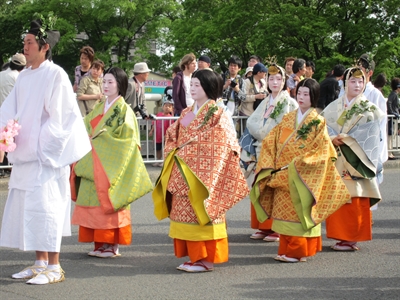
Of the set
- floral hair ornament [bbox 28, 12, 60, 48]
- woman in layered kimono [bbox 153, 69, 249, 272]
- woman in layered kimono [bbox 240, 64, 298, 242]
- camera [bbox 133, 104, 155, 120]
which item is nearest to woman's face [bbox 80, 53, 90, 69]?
camera [bbox 133, 104, 155, 120]

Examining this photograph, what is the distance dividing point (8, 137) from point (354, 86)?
12.0 feet

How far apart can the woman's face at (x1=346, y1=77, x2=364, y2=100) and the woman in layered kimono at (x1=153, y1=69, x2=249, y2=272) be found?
166cm

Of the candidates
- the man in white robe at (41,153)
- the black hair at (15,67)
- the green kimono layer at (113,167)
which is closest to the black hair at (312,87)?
the green kimono layer at (113,167)

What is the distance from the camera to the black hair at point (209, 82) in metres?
6.39

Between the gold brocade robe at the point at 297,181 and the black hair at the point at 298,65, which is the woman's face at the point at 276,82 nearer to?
the gold brocade robe at the point at 297,181

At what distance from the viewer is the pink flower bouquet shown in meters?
5.38

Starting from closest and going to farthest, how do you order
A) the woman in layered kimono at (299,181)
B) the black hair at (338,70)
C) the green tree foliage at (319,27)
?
the woman in layered kimono at (299,181)
the black hair at (338,70)
the green tree foliage at (319,27)

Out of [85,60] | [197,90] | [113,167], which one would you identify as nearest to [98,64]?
[85,60]

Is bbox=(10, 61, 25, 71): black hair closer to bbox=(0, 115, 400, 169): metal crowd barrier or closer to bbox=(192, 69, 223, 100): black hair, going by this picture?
bbox=(0, 115, 400, 169): metal crowd barrier

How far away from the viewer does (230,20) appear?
30625mm

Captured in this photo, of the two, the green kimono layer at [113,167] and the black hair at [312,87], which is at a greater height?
the black hair at [312,87]

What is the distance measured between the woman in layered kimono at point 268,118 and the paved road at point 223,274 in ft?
0.72

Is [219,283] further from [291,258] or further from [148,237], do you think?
[148,237]

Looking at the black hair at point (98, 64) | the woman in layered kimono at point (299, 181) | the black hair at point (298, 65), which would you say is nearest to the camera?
the woman in layered kimono at point (299, 181)
